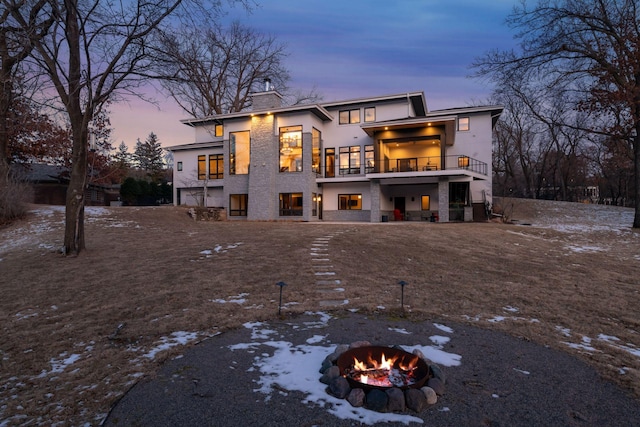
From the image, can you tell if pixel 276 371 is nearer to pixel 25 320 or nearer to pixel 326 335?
pixel 326 335

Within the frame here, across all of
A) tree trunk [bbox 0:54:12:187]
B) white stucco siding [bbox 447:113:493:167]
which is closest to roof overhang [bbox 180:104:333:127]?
white stucco siding [bbox 447:113:493:167]

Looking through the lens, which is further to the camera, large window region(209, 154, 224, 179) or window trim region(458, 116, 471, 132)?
large window region(209, 154, 224, 179)

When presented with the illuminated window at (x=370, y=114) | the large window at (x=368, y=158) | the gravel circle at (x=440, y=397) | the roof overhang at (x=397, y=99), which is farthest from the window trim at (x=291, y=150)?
the gravel circle at (x=440, y=397)

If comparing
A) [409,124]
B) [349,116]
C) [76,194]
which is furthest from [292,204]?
[76,194]

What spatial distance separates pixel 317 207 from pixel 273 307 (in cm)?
1959

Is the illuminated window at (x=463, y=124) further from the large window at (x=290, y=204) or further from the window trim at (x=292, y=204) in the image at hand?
the large window at (x=290, y=204)

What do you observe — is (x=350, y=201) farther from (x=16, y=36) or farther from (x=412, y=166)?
(x=16, y=36)

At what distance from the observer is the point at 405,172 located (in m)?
22.5

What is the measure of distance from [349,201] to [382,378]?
74.2 ft

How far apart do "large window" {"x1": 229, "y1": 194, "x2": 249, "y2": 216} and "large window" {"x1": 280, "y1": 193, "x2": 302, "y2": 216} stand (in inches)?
125

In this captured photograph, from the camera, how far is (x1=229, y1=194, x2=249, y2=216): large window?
Answer: 26.2 meters

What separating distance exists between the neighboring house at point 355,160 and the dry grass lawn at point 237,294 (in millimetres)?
Answer: 10180

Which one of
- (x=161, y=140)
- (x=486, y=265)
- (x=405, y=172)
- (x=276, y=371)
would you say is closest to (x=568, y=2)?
(x=405, y=172)

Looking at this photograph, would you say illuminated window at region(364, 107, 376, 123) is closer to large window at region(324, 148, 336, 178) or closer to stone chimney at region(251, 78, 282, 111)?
large window at region(324, 148, 336, 178)
